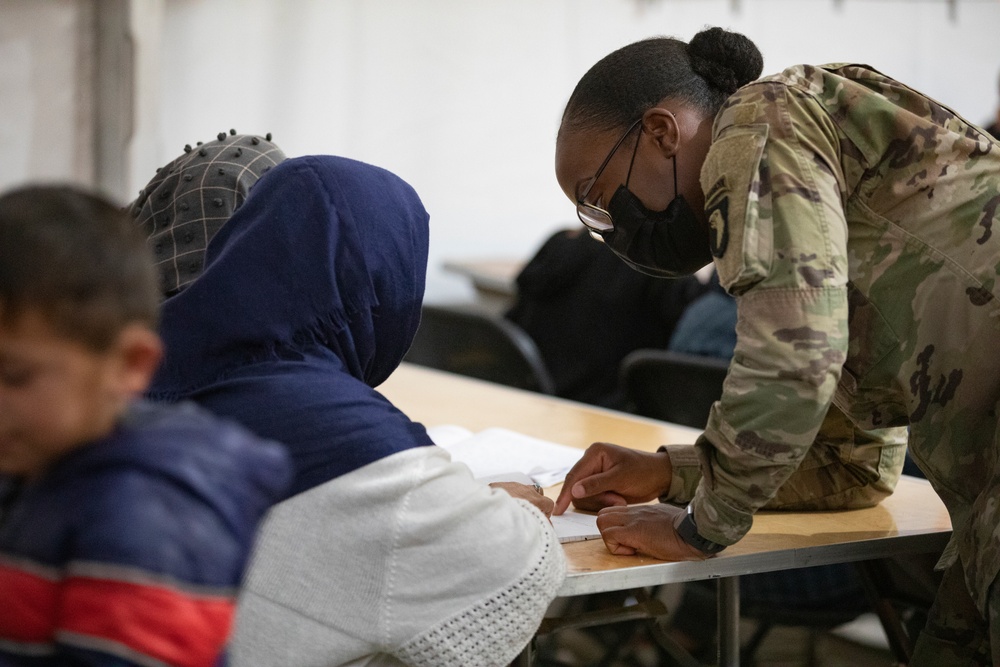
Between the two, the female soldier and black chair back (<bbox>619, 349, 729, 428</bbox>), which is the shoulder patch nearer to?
the female soldier

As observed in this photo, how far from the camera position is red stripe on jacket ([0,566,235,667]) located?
692 mm

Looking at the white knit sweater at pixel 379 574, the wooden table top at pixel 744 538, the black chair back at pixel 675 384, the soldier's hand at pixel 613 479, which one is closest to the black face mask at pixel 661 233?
the soldier's hand at pixel 613 479

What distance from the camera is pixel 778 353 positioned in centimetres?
123

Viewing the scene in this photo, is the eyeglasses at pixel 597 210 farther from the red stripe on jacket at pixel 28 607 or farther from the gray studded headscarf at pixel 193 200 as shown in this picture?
the red stripe on jacket at pixel 28 607

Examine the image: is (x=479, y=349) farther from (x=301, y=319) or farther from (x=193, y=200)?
(x=301, y=319)

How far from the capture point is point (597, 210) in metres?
1.54

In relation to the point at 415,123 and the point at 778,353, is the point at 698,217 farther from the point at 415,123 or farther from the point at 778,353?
the point at 415,123

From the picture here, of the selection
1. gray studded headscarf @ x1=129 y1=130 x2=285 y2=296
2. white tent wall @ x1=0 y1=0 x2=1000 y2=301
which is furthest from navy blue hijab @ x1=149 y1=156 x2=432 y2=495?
white tent wall @ x1=0 y1=0 x2=1000 y2=301

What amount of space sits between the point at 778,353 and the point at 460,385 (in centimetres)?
139

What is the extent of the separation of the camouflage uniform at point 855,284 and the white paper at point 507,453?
17.3 inches

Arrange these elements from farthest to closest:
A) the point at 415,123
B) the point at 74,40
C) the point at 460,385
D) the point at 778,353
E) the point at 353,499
A: the point at 415,123 → the point at 74,40 → the point at 460,385 → the point at 778,353 → the point at 353,499

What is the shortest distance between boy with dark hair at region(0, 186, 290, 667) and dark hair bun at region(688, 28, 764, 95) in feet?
3.23

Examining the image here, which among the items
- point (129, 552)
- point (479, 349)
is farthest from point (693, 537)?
point (479, 349)

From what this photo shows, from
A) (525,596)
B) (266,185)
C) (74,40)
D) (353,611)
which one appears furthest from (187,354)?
(74,40)
